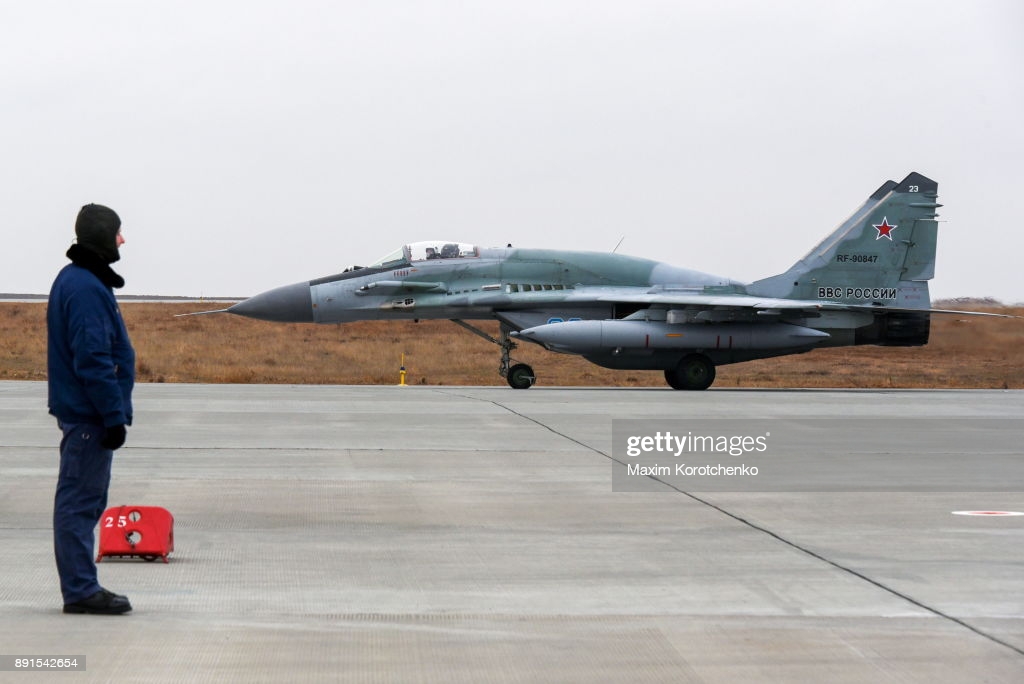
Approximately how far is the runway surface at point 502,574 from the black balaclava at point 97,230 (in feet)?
5.89

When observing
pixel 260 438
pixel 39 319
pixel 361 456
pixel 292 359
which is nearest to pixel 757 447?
pixel 361 456

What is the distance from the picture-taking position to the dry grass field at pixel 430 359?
32.1 metres

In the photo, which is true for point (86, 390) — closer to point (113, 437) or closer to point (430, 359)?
point (113, 437)

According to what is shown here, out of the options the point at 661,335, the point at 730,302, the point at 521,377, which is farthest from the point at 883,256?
the point at 521,377

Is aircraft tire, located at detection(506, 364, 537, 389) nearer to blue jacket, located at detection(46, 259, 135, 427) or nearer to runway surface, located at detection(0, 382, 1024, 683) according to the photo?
runway surface, located at detection(0, 382, 1024, 683)

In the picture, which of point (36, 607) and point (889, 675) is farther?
point (36, 607)

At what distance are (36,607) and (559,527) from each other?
3.84 m

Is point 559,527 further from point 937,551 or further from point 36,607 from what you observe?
point 36,607

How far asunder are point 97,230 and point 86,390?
822mm

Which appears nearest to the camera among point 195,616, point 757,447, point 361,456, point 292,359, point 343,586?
point 195,616

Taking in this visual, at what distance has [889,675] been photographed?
5.17 meters

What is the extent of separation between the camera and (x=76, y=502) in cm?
614

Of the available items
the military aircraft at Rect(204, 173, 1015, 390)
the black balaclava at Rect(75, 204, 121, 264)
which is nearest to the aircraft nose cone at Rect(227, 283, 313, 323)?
the military aircraft at Rect(204, 173, 1015, 390)

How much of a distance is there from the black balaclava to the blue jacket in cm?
12
